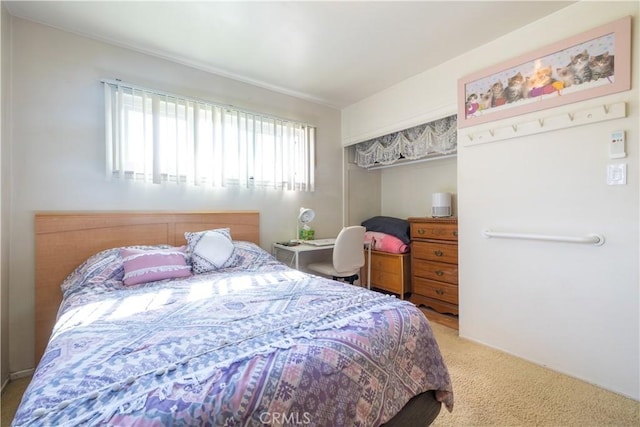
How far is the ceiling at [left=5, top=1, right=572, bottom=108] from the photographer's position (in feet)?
6.15

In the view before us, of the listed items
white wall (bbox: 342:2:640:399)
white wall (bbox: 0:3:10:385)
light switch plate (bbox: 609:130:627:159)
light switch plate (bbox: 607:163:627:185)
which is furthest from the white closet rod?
white wall (bbox: 0:3:10:385)

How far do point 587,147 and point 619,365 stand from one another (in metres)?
1.37

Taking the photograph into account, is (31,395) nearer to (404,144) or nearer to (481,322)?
(481,322)

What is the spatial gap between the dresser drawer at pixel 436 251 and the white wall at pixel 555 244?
374 mm

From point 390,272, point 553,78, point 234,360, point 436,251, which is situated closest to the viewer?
point 234,360

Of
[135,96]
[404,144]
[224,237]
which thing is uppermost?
[135,96]

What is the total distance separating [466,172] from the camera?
2.42m

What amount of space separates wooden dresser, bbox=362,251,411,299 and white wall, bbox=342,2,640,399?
2.83 ft

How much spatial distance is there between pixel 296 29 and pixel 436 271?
2.65m

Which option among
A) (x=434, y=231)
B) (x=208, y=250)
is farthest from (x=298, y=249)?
(x=434, y=231)

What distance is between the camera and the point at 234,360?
872 mm

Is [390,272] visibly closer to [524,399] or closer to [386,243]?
[386,243]

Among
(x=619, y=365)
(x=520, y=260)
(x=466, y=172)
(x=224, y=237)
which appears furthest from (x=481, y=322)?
(x=224, y=237)

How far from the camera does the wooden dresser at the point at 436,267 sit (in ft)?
9.26
